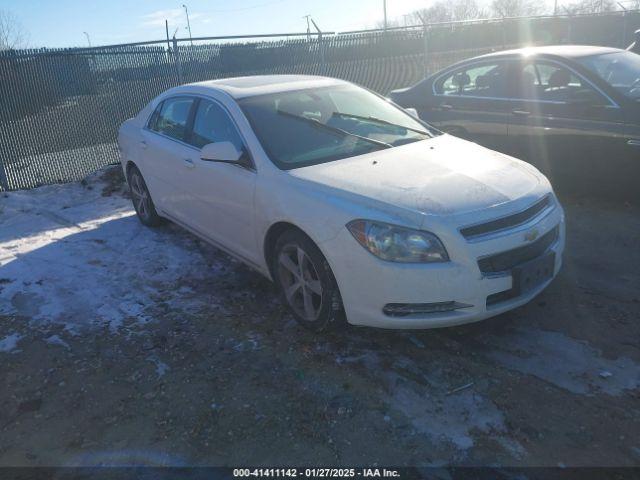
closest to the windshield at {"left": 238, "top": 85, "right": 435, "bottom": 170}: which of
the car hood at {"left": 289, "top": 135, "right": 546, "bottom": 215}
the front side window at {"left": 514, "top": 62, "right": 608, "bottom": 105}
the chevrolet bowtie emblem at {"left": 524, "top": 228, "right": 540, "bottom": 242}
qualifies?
the car hood at {"left": 289, "top": 135, "right": 546, "bottom": 215}

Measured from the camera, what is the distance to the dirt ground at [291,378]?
8.85ft

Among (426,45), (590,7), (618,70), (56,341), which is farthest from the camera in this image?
(590,7)

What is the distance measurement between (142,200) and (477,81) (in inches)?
166

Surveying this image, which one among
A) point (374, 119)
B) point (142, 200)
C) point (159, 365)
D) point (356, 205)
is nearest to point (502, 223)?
point (356, 205)

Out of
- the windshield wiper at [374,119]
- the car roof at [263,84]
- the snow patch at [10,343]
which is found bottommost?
the snow patch at [10,343]

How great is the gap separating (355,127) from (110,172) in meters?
5.56

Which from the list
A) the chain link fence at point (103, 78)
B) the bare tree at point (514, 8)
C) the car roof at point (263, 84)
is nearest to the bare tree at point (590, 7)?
the bare tree at point (514, 8)

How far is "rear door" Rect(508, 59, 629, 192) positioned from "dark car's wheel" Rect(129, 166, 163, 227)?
4133mm

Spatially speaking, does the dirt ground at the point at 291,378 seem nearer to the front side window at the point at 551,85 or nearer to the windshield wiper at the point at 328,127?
the windshield wiper at the point at 328,127

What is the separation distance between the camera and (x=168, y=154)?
5070 mm

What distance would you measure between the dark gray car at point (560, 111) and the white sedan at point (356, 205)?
2.10 m

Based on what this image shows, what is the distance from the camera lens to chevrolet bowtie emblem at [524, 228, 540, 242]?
129 inches

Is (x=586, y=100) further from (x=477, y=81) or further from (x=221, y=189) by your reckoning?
(x=221, y=189)

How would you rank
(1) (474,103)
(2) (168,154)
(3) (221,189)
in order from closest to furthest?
(3) (221,189), (2) (168,154), (1) (474,103)
